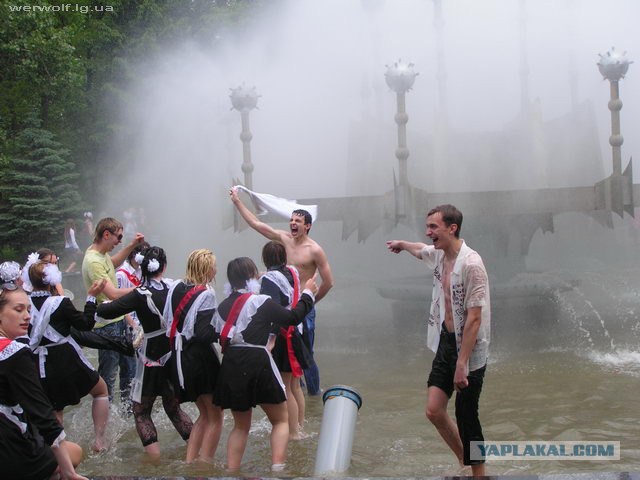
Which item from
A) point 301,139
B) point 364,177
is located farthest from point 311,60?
point 364,177

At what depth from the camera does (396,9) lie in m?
15.5

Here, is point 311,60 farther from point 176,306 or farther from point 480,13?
point 176,306

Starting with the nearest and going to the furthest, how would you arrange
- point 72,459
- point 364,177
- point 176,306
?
point 72,459 < point 176,306 < point 364,177

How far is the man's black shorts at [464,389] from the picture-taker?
4430mm

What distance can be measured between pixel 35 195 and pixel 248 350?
780 inches

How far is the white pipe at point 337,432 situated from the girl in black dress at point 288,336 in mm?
829

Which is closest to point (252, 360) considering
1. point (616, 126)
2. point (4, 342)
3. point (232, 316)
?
point (232, 316)

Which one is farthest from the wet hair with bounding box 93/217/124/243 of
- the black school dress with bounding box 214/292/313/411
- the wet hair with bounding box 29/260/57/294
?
the black school dress with bounding box 214/292/313/411

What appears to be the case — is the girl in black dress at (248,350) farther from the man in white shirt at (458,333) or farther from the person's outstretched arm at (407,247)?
the man in white shirt at (458,333)

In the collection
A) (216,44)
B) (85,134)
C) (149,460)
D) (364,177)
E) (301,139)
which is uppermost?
(216,44)

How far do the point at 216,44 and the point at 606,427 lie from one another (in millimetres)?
21118

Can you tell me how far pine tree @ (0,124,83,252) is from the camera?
2227 cm

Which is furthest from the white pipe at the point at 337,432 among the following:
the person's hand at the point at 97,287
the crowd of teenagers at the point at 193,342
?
the person's hand at the point at 97,287

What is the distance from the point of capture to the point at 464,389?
4.39 metres
